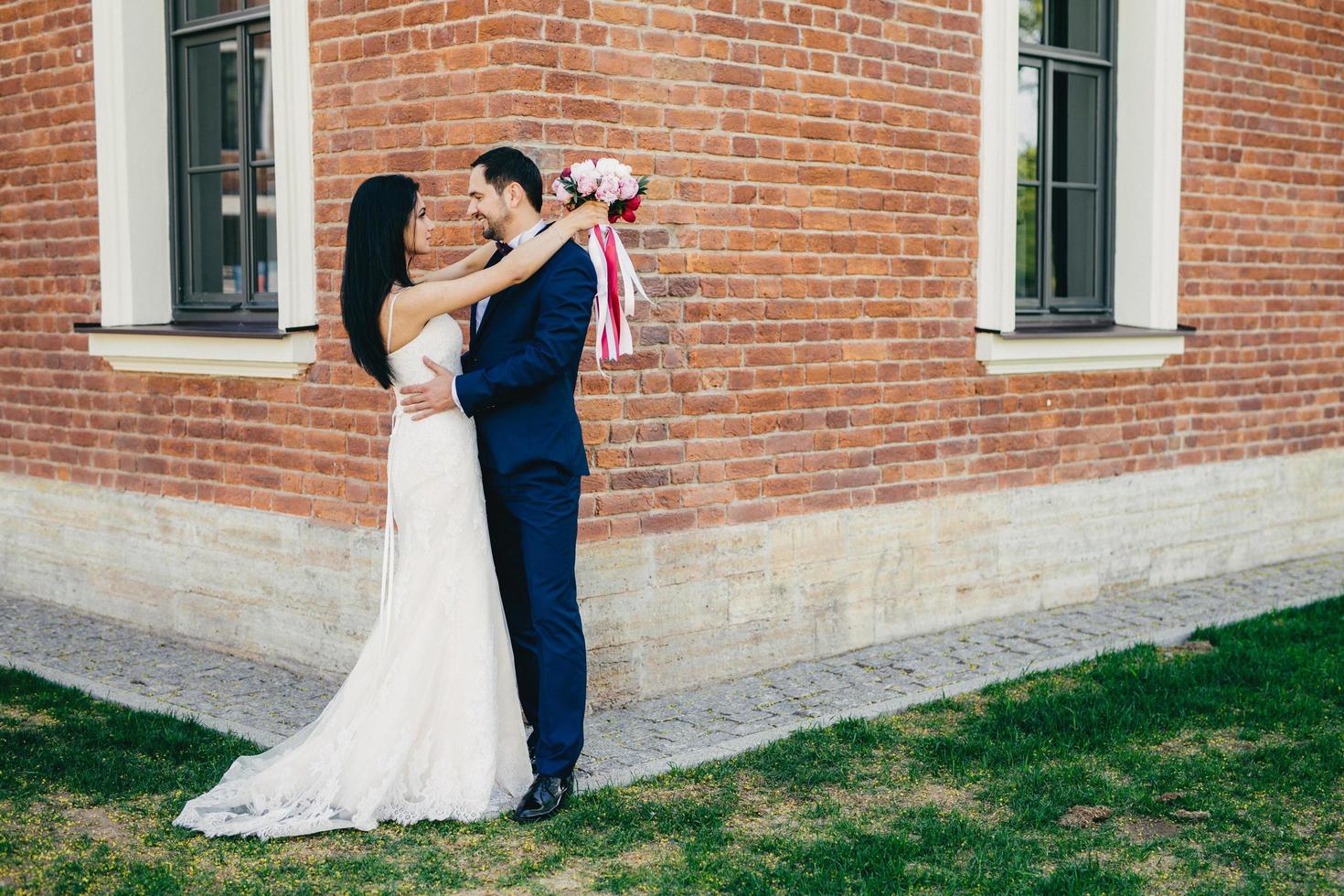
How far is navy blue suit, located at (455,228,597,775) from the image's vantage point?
4.65 m

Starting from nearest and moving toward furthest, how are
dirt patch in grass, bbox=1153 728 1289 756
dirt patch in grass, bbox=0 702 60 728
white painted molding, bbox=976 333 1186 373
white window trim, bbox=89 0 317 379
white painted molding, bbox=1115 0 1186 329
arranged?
dirt patch in grass, bbox=1153 728 1289 756
dirt patch in grass, bbox=0 702 60 728
white window trim, bbox=89 0 317 379
white painted molding, bbox=976 333 1186 373
white painted molding, bbox=1115 0 1186 329

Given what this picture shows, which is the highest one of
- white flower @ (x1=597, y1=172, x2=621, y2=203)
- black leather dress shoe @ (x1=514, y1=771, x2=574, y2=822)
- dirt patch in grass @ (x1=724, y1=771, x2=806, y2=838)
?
white flower @ (x1=597, y1=172, x2=621, y2=203)

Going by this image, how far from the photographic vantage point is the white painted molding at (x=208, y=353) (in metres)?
6.26

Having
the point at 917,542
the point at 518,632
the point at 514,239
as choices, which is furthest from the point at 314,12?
the point at 917,542

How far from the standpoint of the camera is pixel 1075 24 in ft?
26.6

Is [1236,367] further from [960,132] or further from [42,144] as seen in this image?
[42,144]

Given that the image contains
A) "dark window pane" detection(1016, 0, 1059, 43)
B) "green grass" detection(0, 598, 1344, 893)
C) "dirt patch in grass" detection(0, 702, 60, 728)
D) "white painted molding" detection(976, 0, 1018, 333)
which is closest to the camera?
"green grass" detection(0, 598, 1344, 893)

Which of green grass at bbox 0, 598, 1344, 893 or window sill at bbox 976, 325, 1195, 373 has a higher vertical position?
window sill at bbox 976, 325, 1195, 373

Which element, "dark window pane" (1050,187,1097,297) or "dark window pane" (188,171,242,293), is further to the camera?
"dark window pane" (1050,187,1097,297)

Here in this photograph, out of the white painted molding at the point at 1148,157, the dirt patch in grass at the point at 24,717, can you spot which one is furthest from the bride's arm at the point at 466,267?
the white painted molding at the point at 1148,157

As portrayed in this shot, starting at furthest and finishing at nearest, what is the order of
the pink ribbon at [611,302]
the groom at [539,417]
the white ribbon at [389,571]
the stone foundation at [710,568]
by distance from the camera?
the stone foundation at [710,568] → the pink ribbon at [611,302] → the white ribbon at [389,571] → the groom at [539,417]

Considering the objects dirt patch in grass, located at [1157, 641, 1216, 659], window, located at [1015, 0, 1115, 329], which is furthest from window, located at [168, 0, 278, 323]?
dirt patch in grass, located at [1157, 641, 1216, 659]

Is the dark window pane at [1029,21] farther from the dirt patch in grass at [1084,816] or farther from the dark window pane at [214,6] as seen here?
the dirt patch in grass at [1084,816]

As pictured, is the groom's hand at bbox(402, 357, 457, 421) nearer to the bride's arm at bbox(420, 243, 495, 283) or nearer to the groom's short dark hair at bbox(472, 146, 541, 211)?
the bride's arm at bbox(420, 243, 495, 283)
